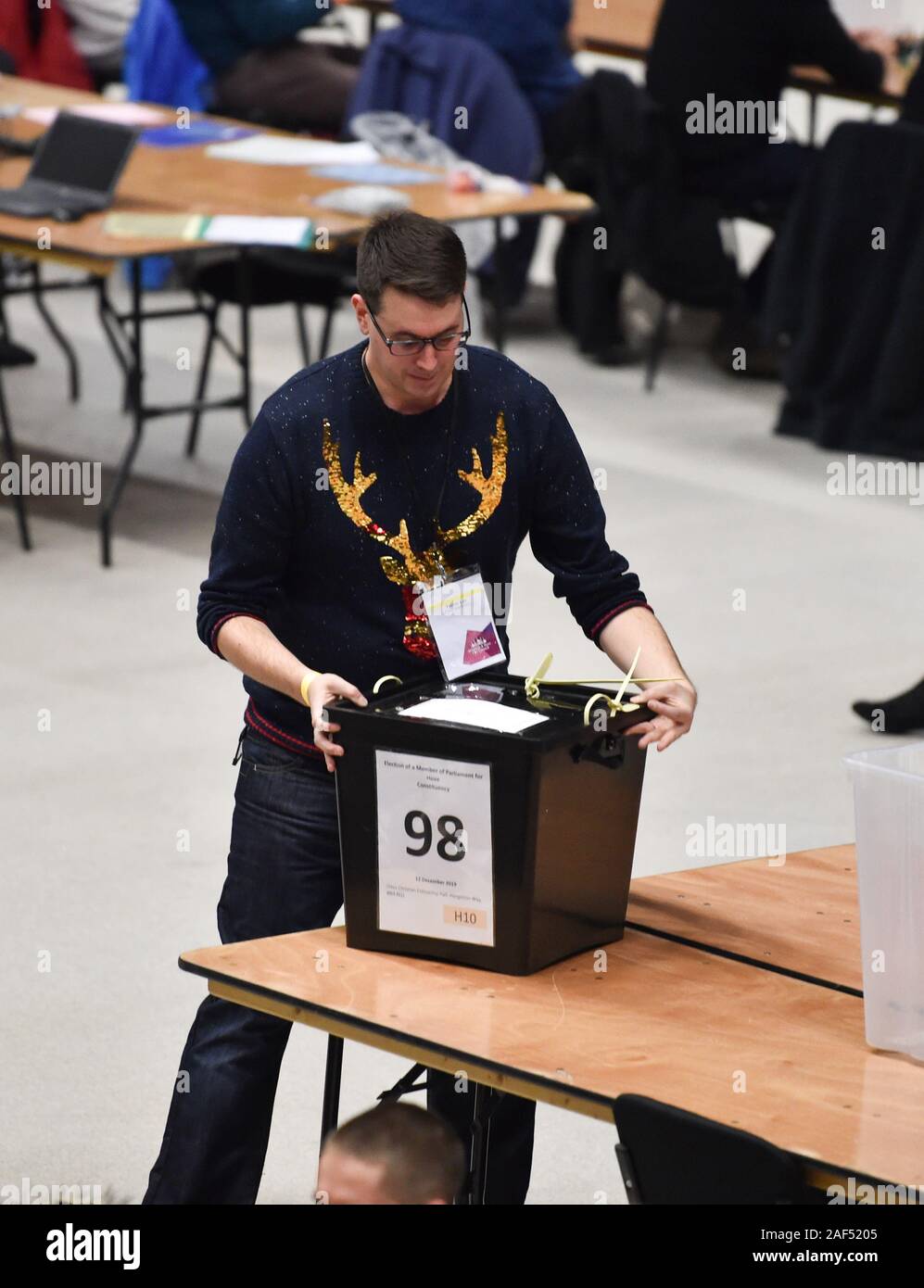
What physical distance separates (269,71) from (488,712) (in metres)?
5.97

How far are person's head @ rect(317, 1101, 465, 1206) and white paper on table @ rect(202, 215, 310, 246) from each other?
351 cm

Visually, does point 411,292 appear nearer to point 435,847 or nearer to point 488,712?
point 488,712

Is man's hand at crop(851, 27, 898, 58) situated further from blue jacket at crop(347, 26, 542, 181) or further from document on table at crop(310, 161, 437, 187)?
document on table at crop(310, 161, 437, 187)

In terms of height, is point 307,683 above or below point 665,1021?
above

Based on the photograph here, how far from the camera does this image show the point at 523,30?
7.37 metres

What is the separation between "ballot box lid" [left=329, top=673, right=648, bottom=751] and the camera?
2.04 m

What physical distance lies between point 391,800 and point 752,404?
5.34m

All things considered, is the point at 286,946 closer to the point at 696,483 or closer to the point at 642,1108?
the point at 642,1108

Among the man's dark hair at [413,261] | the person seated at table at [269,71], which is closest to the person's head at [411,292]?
the man's dark hair at [413,261]

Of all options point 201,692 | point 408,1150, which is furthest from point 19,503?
point 408,1150

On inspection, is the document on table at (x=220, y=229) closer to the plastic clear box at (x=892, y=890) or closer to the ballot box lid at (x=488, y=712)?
the ballot box lid at (x=488, y=712)

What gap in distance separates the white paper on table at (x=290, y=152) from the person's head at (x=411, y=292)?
404 cm

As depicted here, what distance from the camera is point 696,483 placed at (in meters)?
6.27

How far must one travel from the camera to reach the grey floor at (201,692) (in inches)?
120
